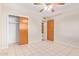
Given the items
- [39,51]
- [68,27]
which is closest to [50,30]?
[68,27]

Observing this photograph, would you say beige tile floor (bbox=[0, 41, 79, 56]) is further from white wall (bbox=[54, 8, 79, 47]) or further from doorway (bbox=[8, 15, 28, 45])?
doorway (bbox=[8, 15, 28, 45])

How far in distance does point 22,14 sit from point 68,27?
260 centimetres

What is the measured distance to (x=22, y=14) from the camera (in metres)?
4.69

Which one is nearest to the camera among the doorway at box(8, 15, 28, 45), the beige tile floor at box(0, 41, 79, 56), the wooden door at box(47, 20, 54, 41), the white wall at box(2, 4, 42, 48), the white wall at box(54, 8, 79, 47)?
the beige tile floor at box(0, 41, 79, 56)

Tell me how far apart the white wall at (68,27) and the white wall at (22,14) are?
1.22 metres

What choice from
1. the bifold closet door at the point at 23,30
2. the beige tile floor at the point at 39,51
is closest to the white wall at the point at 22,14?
the bifold closet door at the point at 23,30

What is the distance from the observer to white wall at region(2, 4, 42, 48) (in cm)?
371

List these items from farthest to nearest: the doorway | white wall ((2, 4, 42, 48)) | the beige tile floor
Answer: the doorway, white wall ((2, 4, 42, 48)), the beige tile floor

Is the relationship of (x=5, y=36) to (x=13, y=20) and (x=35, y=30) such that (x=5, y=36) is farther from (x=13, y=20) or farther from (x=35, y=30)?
(x=35, y=30)

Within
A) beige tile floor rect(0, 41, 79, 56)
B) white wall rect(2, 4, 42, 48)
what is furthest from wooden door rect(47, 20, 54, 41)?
beige tile floor rect(0, 41, 79, 56)

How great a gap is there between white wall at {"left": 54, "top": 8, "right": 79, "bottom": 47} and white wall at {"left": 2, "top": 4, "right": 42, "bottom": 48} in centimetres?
122

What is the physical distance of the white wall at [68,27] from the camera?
412 centimetres

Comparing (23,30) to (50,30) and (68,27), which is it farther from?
(68,27)

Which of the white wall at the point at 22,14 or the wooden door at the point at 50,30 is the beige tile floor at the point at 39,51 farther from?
the wooden door at the point at 50,30
